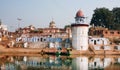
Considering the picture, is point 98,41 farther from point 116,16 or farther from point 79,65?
point 116,16

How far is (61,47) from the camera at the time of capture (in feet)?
198

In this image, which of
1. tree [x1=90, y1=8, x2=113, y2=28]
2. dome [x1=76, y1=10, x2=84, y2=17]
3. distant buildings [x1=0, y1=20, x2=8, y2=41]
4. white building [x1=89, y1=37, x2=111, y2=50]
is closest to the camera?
dome [x1=76, y1=10, x2=84, y2=17]

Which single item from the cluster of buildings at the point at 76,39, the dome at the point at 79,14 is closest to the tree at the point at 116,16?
the cluster of buildings at the point at 76,39

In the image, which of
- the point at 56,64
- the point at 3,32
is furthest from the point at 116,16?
the point at 56,64

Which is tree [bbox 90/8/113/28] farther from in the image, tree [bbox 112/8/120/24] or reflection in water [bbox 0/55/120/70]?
reflection in water [bbox 0/55/120/70]

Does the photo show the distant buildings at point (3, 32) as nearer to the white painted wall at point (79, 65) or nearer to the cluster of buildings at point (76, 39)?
the cluster of buildings at point (76, 39)

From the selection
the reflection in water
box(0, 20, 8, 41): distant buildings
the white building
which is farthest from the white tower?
box(0, 20, 8, 41): distant buildings

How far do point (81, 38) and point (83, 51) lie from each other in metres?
2.26

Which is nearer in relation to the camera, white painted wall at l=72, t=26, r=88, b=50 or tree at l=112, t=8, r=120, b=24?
white painted wall at l=72, t=26, r=88, b=50

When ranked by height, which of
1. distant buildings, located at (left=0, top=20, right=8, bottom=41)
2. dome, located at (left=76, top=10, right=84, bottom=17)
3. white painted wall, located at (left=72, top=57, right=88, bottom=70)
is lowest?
white painted wall, located at (left=72, top=57, right=88, bottom=70)

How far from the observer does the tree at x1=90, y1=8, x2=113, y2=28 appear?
81269 millimetres

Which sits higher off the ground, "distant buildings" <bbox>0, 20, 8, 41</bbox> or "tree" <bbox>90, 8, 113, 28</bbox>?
"tree" <bbox>90, 8, 113, 28</bbox>

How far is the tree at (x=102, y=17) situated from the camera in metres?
81.3

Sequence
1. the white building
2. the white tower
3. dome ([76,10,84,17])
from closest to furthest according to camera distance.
Answer: the white tower, dome ([76,10,84,17]), the white building
